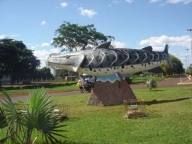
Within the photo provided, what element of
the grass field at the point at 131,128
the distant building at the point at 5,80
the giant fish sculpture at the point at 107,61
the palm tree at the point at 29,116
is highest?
the giant fish sculpture at the point at 107,61

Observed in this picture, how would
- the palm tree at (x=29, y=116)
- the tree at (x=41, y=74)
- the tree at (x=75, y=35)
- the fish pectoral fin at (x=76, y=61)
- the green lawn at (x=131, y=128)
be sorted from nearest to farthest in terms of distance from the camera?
the palm tree at (x=29, y=116)
the green lawn at (x=131, y=128)
the fish pectoral fin at (x=76, y=61)
the tree at (x=75, y=35)
the tree at (x=41, y=74)

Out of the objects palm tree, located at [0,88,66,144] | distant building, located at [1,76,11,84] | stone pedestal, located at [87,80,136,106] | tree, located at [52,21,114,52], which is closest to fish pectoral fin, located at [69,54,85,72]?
stone pedestal, located at [87,80,136,106]

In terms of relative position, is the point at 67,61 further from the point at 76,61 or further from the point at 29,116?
the point at 29,116

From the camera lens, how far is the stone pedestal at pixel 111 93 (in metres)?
14.9

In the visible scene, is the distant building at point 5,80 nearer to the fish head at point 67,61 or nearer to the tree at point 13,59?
the tree at point 13,59

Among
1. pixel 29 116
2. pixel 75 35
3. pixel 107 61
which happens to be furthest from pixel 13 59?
pixel 29 116

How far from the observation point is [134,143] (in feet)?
→ 23.8

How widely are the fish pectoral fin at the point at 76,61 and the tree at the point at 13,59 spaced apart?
40041mm

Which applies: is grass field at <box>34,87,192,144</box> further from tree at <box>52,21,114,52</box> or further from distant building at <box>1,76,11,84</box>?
distant building at <box>1,76,11,84</box>

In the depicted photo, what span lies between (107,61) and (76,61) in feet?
5.75

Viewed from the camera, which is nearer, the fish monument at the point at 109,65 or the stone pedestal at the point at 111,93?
the fish monument at the point at 109,65

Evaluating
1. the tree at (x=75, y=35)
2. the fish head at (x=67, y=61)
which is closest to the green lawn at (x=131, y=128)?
the fish head at (x=67, y=61)

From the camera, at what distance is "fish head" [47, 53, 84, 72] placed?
47.5 ft

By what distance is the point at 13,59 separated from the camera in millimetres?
52969
